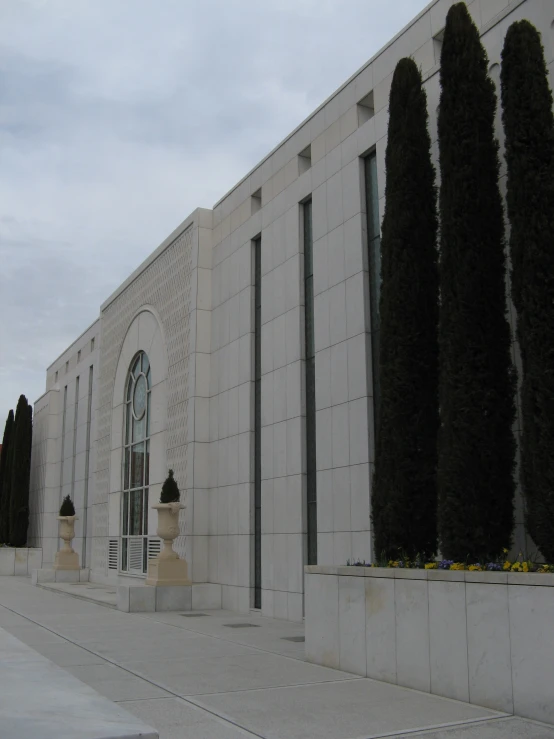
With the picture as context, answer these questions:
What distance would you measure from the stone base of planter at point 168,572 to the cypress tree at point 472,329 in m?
9.63

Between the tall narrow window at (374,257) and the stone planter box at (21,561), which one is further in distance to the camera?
the stone planter box at (21,561)

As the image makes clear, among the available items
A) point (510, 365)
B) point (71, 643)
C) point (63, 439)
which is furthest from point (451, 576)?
point (63, 439)

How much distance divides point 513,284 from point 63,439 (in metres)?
29.0

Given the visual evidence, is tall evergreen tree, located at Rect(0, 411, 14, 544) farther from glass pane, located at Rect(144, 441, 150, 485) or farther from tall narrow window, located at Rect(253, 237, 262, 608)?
tall narrow window, located at Rect(253, 237, 262, 608)

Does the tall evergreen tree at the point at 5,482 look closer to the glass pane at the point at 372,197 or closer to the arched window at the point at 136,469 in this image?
the arched window at the point at 136,469

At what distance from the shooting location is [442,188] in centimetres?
953

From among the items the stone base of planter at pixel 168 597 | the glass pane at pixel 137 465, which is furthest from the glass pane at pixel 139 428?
the stone base of planter at pixel 168 597

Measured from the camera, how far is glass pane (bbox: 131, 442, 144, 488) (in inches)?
878

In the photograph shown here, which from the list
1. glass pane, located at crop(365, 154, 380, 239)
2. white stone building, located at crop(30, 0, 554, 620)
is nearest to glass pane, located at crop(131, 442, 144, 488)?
white stone building, located at crop(30, 0, 554, 620)

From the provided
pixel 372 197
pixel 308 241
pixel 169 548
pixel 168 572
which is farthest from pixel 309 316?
pixel 168 572

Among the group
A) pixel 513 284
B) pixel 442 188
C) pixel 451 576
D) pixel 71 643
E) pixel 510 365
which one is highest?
pixel 442 188

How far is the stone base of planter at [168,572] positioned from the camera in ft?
55.0

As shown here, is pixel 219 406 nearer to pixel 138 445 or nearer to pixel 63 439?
pixel 138 445

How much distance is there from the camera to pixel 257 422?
16.8 metres
